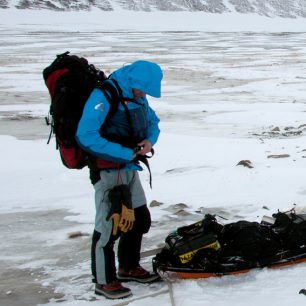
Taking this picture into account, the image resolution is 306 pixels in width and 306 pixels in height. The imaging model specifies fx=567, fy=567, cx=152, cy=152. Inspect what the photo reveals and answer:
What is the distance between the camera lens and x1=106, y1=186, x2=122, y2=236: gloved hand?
359cm

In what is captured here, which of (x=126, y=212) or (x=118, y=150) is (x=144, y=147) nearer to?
(x=118, y=150)

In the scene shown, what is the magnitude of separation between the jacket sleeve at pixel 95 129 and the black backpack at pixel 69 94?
6 cm

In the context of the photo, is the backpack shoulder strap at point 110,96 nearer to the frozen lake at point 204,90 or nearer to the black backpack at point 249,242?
the black backpack at point 249,242

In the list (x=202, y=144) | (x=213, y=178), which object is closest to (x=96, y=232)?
(x=213, y=178)

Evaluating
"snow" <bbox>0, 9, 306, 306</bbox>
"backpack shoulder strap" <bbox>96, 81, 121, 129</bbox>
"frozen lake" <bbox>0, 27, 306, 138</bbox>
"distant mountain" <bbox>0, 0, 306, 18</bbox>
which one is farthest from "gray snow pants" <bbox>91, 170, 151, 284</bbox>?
"distant mountain" <bbox>0, 0, 306, 18</bbox>

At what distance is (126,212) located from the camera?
142 inches

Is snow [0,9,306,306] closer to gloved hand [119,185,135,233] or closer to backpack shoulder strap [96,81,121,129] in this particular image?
gloved hand [119,185,135,233]

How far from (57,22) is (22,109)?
62429 mm

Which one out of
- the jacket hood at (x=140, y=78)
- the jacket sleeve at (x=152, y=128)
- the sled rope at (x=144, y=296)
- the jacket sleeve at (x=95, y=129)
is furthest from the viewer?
the jacket sleeve at (x=152, y=128)

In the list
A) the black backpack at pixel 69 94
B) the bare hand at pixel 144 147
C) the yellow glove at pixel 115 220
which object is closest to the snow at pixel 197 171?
the yellow glove at pixel 115 220

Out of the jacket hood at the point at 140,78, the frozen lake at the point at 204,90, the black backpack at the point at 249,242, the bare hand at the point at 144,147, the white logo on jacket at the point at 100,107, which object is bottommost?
the frozen lake at the point at 204,90

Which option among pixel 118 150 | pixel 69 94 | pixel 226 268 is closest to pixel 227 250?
pixel 226 268

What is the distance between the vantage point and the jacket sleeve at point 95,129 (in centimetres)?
341

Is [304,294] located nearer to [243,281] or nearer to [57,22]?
[243,281]
